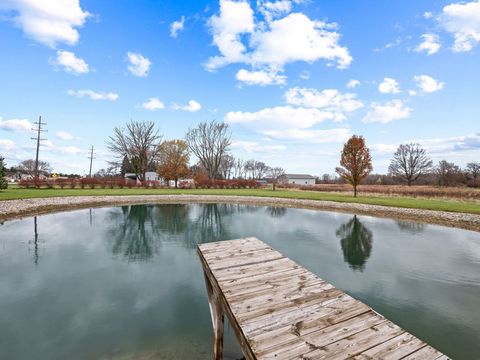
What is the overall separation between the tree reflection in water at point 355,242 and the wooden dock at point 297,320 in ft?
15.3

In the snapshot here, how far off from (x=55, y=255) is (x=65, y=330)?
4731 mm

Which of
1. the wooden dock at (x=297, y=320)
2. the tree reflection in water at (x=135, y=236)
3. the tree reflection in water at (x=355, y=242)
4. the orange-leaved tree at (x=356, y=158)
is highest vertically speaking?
the orange-leaved tree at (x=356, y=158)

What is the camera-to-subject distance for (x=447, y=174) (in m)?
46.1

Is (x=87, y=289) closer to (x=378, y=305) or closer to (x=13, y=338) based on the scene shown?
(x=13, y=338)

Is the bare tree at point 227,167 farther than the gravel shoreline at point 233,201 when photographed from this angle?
Yes

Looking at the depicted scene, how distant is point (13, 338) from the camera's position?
3.72 meters

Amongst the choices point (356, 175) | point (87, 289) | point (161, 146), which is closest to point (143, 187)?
point (161, 146)

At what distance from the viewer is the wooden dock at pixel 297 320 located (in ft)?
6.48

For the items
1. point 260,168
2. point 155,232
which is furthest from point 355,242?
point 260,168

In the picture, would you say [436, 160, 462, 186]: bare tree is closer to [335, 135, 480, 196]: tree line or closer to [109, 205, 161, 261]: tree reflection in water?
[335, 135, 480, 196]: tree line

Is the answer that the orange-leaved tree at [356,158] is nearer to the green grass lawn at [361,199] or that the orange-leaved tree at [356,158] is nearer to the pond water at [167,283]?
the green grass lawn at [361,199]

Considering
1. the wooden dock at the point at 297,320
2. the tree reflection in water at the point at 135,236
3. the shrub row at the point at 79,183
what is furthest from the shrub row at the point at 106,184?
the wooden dock at the point at 297,320

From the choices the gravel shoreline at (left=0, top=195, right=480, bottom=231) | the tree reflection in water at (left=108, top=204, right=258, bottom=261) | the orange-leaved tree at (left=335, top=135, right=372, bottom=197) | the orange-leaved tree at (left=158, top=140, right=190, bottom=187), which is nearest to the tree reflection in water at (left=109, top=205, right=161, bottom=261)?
the tree reflection in water at (left=108, top=204, right=258, bottom=261)

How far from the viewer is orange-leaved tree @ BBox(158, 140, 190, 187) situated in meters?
38.6
